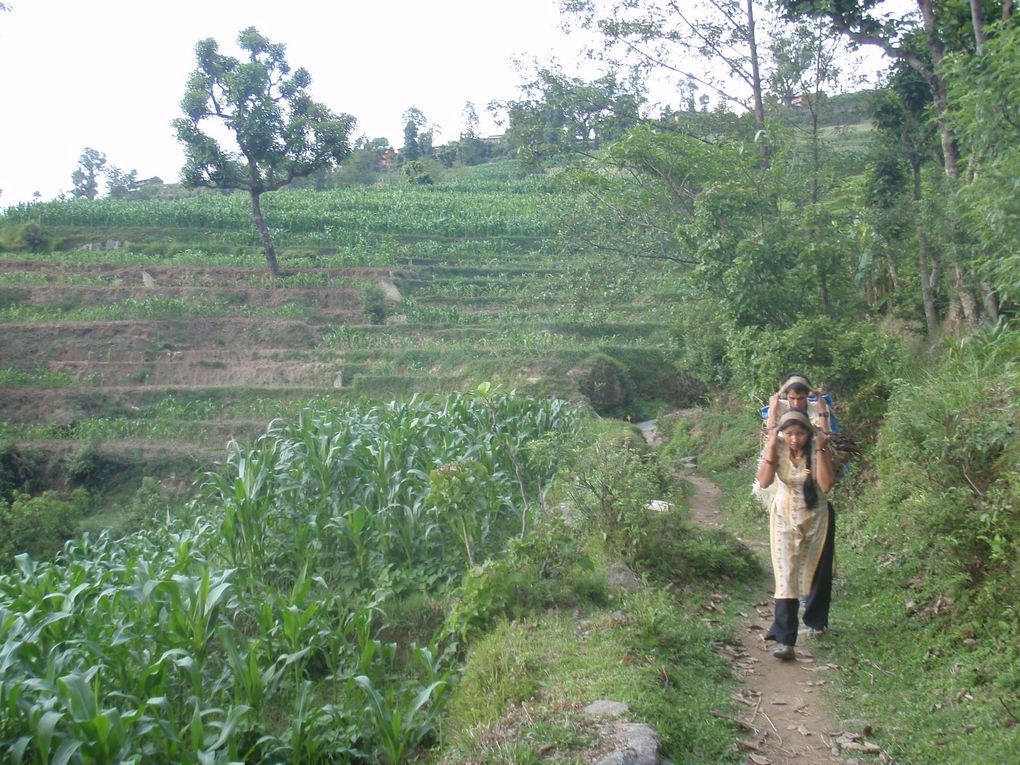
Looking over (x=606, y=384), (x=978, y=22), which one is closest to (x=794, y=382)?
(x=978, y=22)

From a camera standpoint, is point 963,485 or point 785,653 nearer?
point 785,653

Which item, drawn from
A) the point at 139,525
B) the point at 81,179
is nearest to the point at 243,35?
the point at 139,525

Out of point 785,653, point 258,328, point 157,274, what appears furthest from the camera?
point 157,274

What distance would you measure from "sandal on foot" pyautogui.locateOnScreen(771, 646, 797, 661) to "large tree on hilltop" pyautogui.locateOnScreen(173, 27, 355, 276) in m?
25.4

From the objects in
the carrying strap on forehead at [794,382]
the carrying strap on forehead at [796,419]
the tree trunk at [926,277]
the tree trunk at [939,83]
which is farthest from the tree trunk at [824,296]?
the carrying strap on forehead at [796,419]

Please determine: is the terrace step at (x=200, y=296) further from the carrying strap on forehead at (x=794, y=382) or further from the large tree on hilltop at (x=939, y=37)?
the carrying strap on forehead at (x=794, y=382)

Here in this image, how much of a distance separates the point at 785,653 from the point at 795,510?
85 cm

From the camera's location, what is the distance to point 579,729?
3836 millimetres

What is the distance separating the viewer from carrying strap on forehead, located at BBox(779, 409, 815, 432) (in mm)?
5059

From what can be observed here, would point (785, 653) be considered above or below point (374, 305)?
A: below

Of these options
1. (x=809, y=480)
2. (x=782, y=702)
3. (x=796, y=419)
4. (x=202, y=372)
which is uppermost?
(x=796, y=419)

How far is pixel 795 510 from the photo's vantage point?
200 inches

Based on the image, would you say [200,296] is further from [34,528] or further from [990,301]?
[990,301]

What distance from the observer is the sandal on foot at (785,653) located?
5023 millimetres
